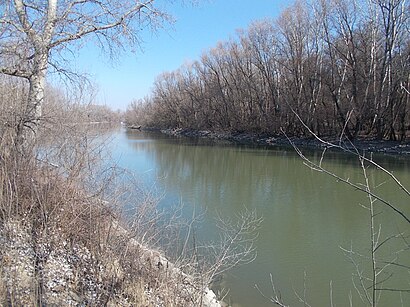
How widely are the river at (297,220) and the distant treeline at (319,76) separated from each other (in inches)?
215

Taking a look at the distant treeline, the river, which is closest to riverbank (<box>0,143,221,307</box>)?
the river

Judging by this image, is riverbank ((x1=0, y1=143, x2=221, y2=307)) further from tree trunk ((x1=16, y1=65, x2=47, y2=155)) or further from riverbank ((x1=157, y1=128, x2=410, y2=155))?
riverbank ((x1=157, y1=128, x2=410, y2=155))

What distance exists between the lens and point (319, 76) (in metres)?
30.0

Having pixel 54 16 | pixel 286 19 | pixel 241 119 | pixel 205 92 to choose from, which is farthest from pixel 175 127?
pixel 54 16

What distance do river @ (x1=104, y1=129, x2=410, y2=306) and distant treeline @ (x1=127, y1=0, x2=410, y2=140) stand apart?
18.0ft

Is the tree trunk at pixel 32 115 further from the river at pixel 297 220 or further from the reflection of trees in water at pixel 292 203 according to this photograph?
the reflection of trees in water at pixel 292 203

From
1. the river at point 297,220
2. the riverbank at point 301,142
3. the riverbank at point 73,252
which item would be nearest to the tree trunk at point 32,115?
the riverbank at point 73,252

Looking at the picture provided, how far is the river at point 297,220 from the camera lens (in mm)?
5633

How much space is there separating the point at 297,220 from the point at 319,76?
932 inches

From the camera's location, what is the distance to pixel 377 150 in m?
23.7

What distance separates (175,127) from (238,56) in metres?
25.6

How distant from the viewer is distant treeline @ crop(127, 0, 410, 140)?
81.6 ft

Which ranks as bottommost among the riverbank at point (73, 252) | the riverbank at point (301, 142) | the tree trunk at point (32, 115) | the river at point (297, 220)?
the river at point (297, 220)

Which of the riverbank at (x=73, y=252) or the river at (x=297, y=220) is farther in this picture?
the river at (x=297, y=220)
